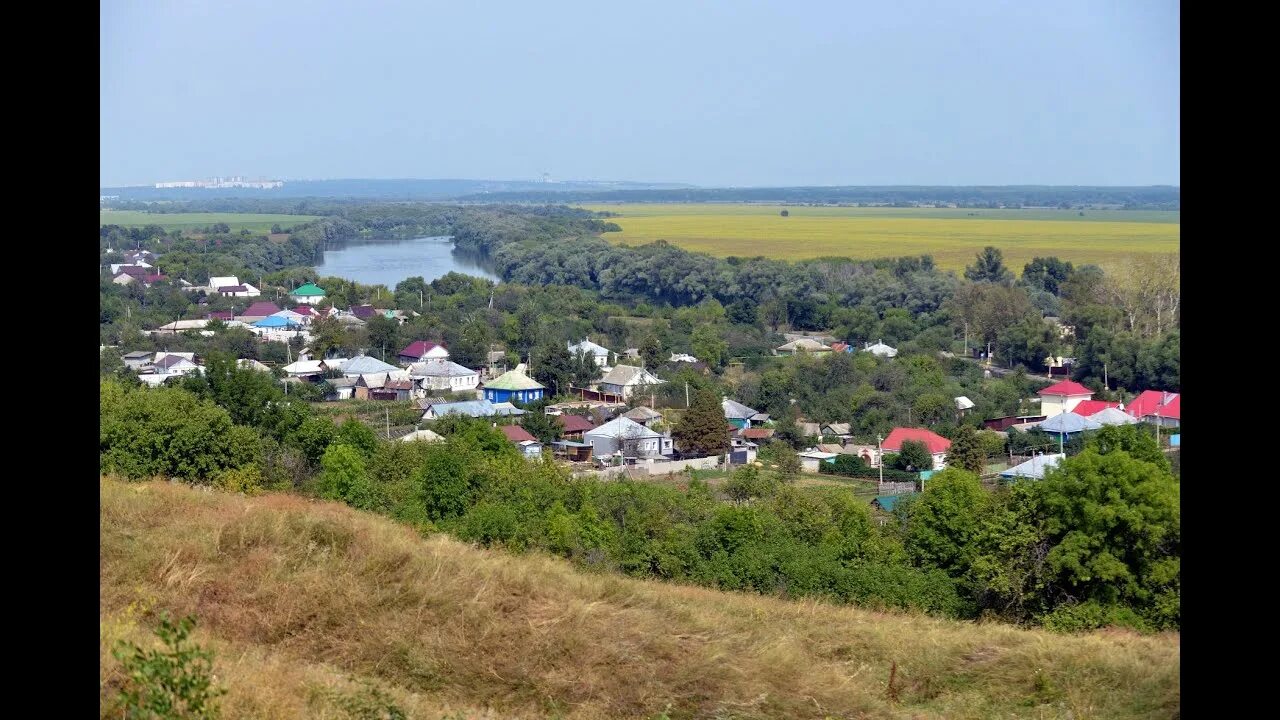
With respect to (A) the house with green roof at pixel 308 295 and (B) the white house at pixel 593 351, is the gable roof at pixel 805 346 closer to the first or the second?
(B) the white house at pixel 593 351

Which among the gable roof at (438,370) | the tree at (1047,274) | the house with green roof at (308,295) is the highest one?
the tree at (1047,274)

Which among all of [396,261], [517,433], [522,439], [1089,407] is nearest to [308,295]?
[396,261]


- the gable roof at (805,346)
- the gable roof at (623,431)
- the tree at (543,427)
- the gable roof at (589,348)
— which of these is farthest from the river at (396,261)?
the gable roof at (623,431)

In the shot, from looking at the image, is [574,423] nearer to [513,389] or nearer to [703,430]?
[703,430]

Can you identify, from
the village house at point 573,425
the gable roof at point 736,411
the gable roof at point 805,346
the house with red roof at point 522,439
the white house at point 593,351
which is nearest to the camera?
the house with red roof at point 522,439
